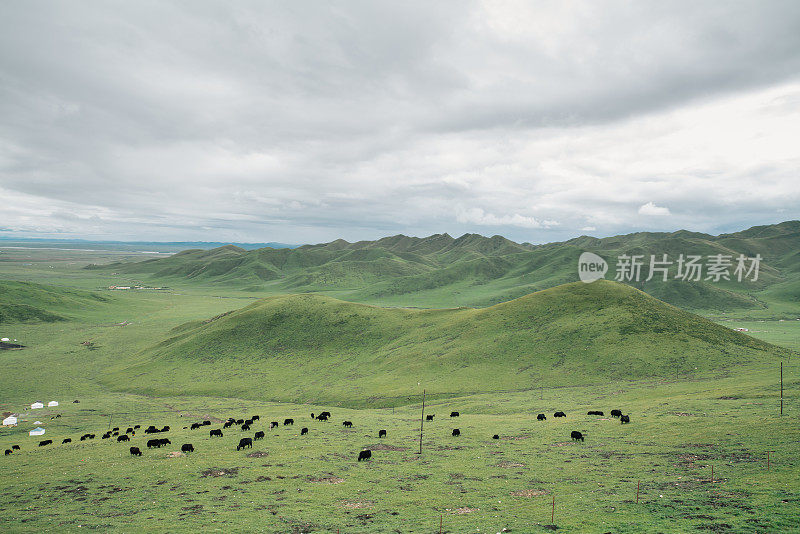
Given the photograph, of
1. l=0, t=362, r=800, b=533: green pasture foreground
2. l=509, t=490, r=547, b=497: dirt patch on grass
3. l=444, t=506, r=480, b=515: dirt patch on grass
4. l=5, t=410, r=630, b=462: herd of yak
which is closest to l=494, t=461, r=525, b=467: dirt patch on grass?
l=0, t=362, r=800, b=533: green pasture foreground

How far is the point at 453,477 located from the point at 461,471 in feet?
4.84

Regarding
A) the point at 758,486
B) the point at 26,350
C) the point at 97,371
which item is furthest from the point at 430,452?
the point at 26,350

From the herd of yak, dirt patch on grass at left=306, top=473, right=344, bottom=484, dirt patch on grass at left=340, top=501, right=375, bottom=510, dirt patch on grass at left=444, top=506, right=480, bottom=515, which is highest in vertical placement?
dirt patch on grass at left=444, top=506, right=480, bottom=515

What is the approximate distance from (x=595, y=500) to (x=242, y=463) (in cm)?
2813

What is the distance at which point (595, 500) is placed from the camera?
2205cm

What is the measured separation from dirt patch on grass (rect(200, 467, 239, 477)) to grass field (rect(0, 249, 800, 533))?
175 mm

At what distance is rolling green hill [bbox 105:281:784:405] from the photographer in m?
74.0

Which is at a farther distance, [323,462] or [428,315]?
[428,315]

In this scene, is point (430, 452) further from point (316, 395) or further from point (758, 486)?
point (316, 395)

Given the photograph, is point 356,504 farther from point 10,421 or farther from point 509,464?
point 10,421

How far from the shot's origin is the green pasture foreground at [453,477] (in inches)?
806

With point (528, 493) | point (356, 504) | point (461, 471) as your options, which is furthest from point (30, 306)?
point (528, 493)

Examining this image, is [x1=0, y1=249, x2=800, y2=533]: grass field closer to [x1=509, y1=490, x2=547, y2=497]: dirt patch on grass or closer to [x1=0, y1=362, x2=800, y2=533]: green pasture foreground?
[x1=0, y1=362, x2=800, y2=533]: green pasture foreground

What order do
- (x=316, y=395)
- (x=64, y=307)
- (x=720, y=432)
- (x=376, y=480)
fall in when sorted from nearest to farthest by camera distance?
(x=376, y=480) < (x=720, y=432) < (x=316, y=395) < (x=64, y=307)
